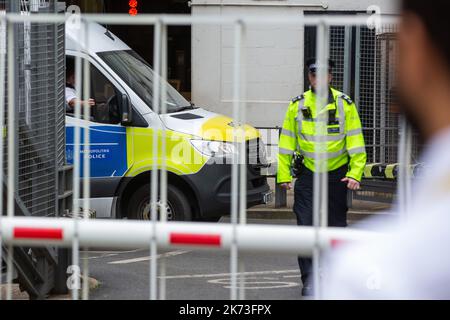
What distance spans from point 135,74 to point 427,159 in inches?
362

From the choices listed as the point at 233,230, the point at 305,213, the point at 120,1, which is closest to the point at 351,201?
the point at 305,213

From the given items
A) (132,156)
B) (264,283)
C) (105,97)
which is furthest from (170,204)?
(264,283)

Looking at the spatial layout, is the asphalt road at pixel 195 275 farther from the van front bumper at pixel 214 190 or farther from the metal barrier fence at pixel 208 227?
the metal barrier fence at pixel 208 227

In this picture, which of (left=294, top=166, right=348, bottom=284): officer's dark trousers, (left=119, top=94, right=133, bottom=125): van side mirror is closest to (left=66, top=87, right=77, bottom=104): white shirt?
(left=119, top=94, right=133, bottom=125): van side mirror

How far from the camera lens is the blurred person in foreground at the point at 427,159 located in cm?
127

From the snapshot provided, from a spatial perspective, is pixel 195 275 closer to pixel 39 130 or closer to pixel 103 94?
pixel 39 130

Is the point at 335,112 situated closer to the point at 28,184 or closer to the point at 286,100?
the point at 28,184

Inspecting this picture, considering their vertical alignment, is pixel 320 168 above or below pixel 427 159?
below

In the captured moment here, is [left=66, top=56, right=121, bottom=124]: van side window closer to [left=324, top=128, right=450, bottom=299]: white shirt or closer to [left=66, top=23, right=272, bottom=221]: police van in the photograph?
[left=66, top=23, right=272, bottom=221]: police van

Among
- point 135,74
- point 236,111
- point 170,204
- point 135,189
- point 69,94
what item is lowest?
point 170,204

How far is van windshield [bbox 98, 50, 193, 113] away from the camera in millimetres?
10133

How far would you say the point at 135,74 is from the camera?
10.5 m

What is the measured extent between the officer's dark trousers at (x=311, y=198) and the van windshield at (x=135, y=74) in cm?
295

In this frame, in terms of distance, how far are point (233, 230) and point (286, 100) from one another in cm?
1337
